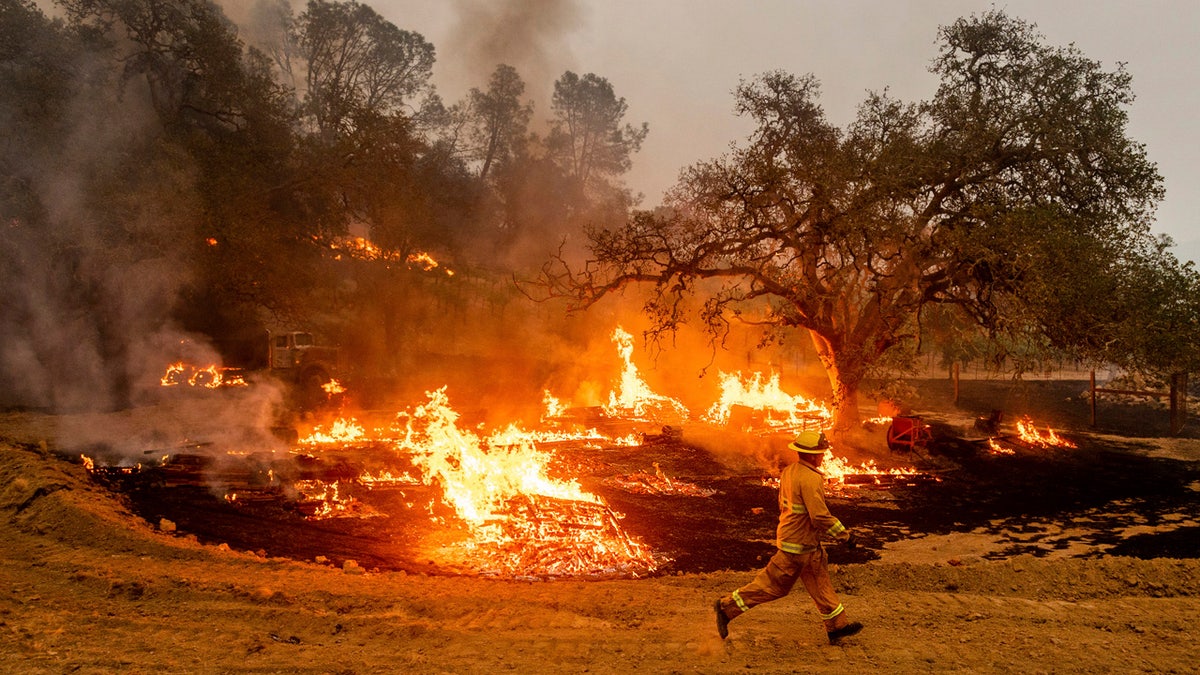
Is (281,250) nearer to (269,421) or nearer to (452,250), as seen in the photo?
(269,421)

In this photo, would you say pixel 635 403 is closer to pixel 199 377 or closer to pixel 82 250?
pixel 199 377

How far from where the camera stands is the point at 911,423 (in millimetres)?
16328

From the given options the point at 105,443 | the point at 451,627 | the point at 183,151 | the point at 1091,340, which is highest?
the point at 183,151

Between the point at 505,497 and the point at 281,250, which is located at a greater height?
the point at 281,250

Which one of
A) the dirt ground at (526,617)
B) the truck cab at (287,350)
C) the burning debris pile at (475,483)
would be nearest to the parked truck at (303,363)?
the truck cab at (287,350)

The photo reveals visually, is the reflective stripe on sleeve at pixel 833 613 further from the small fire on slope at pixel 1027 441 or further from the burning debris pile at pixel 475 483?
the small fire on slope at pixel 1027 441

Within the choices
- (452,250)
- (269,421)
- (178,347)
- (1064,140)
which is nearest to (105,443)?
(269,421)

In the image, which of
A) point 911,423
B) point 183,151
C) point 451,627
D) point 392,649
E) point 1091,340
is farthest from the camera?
point 183,151

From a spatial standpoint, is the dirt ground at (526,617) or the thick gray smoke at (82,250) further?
the thick gray smoke at (82,250)

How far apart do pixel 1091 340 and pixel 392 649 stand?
14.8 metres

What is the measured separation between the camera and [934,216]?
16.2 metres

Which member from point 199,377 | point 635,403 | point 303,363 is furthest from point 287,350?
point 635,403

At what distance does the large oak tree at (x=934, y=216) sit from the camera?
13.6 meters

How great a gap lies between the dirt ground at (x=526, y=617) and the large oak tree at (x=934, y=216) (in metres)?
7.61
